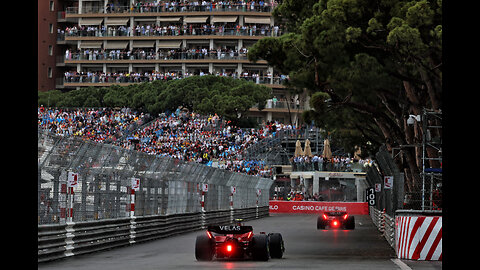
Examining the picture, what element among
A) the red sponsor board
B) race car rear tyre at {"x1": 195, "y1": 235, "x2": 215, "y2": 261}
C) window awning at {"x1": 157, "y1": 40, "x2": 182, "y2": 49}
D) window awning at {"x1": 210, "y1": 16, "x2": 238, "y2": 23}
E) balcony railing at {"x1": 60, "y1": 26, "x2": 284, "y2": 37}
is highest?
window awning at {"x1": 210, "y1": 16, "x2": 238, "y2": 23}

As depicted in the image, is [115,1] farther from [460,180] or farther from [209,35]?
[460,180]

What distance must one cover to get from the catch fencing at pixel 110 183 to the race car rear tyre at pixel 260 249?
3.87 metres

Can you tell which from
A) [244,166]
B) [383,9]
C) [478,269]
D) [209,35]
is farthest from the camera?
[209,35]

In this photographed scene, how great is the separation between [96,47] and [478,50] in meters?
112

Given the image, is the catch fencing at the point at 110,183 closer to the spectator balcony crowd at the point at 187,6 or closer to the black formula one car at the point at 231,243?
the black formula one car at the point at 231,243

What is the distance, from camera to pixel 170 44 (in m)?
114

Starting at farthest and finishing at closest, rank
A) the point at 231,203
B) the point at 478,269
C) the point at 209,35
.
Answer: the point at 209,35 → the point at 231,203 → the point at 478,269

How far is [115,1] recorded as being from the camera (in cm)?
12075

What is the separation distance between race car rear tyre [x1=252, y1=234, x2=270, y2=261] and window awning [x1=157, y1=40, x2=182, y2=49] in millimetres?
96451

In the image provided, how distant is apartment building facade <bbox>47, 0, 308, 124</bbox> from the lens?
111000 millimetres

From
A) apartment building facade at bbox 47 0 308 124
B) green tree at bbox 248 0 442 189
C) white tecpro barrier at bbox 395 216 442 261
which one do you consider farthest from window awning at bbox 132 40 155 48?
white tecpro barrier at bbox 395 216 442 261

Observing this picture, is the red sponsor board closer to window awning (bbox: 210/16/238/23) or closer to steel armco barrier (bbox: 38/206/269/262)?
steel armco barrier (bbox: 38/206/269/262)

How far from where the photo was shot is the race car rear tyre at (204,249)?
18.5 m
